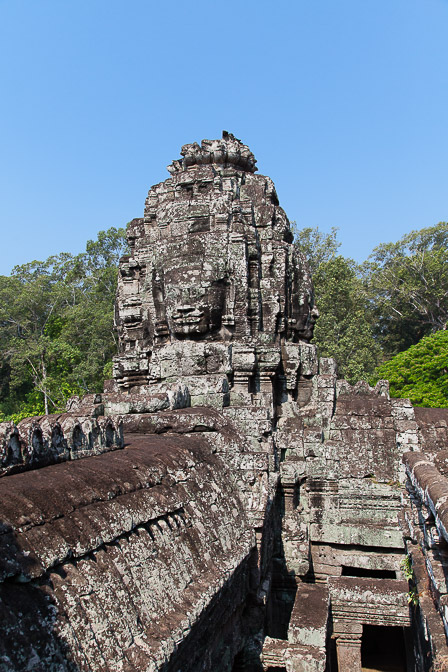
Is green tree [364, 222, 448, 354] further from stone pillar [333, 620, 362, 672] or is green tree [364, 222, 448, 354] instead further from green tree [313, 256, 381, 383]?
stone pillar [333, 620, 362, 672]

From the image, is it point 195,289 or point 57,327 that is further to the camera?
point 57,327

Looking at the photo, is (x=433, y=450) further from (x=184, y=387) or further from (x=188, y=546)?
(x=188, y=546)

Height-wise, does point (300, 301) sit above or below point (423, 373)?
above

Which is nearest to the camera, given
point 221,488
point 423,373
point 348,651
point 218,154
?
point 221,488

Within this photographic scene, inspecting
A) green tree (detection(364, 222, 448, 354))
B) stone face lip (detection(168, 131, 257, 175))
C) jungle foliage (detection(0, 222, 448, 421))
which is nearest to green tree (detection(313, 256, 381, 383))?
jungle foliage (detection(0, 222, 448, 421))

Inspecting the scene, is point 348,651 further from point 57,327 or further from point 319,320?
point 57,327

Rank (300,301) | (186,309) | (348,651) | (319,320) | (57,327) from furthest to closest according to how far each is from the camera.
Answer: (57,327) → (319,320) → (300,301) → (186,309) → (348,651)

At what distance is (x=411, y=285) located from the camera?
30.2 metres

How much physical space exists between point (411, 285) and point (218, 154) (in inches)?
878

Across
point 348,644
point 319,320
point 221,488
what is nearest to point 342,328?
point 319,320

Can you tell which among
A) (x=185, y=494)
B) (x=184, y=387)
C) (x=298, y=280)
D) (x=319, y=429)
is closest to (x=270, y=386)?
(x=319, y=429)

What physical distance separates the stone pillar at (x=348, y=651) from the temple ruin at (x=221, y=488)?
24 millimetres

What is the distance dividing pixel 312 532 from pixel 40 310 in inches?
979

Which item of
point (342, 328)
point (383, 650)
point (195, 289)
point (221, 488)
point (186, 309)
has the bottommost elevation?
point (383, 650)
